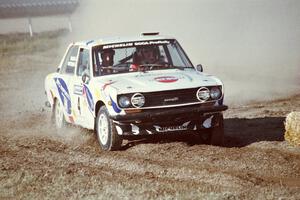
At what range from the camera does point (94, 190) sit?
22.9 ft

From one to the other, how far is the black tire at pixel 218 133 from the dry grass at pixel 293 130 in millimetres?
854

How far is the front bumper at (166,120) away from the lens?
888 centimetres

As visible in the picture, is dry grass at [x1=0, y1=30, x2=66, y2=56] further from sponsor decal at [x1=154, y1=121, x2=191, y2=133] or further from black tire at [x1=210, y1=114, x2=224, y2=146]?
sponsor decal at [x1=154, y1=121, x2=191, y2=133]

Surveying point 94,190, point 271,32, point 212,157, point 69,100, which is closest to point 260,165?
point 212,157

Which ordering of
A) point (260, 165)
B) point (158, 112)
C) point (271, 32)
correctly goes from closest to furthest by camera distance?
point (260, 165)
point (158, 112)
point (271, 32)

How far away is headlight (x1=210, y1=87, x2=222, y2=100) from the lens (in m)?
9.20

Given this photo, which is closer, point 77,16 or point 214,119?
point 214,119

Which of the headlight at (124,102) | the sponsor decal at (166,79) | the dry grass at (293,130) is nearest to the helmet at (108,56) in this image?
the sponsor decal at (166,79)

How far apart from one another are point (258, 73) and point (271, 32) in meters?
6.42

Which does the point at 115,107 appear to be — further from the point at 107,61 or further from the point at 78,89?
the point at 78,89

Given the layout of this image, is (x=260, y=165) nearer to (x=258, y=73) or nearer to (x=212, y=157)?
(x=212, y=157)

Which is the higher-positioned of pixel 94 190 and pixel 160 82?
pixel 160 82

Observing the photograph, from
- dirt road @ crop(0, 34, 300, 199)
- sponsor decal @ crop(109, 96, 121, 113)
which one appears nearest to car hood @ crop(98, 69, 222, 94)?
sponsor decal @ crop(109, 96, 121, 113)

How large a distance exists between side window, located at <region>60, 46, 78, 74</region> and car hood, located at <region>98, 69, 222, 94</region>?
4.15 ft
